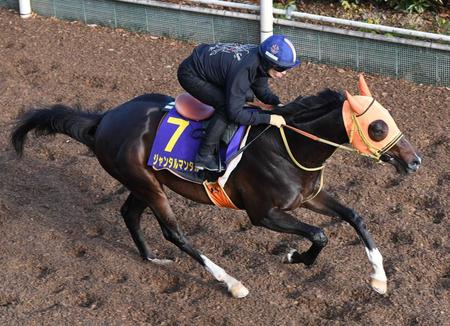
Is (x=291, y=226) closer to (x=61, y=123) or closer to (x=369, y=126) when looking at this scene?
(x=369, y=126)

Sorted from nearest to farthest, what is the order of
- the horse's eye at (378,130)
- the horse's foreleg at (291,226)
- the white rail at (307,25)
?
the horse's eye at (378,130)
the horse's foreleg at (291,226)
the white rail at (307,25)

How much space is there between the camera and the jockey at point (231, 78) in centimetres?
591

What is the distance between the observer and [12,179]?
8.37 m

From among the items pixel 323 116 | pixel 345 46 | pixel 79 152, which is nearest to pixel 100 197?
pixel 79 152

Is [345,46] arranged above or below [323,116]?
below

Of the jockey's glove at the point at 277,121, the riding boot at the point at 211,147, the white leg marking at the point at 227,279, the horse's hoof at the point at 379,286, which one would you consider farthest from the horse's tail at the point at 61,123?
the horse's hoof at the point at 379,286

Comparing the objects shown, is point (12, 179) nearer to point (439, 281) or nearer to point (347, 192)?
point (347, 192)

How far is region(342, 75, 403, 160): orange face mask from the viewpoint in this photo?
5703mm

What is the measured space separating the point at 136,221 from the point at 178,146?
95cm

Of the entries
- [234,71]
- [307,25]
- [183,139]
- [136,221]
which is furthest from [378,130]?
[307,25]

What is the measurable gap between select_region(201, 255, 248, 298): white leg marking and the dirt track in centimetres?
6

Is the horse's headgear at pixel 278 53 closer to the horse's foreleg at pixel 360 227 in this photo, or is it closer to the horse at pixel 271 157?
the horse at pixel 271 157

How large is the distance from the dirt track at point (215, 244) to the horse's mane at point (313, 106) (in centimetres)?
127

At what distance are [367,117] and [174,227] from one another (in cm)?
185
